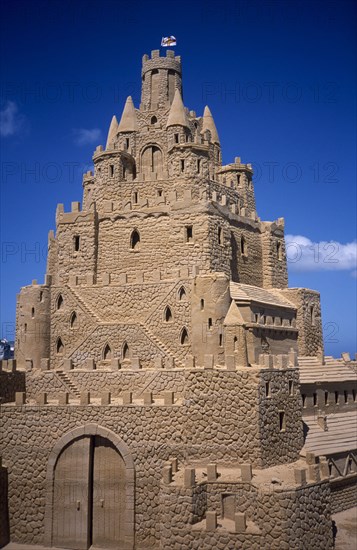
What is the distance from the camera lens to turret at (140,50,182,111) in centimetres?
3819

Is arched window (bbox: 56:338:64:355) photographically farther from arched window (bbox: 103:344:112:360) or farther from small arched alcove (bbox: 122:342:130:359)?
small arched alcove (bbox: 122:342:130:359)

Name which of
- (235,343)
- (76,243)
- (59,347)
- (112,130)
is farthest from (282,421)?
(112,130)

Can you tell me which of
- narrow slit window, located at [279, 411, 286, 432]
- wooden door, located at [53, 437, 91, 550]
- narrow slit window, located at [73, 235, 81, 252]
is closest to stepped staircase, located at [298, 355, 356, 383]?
narrow slit window, located at [279, 411, 286, 432]

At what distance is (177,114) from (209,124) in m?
5.12

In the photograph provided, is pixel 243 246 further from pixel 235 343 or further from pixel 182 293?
pixel 235 343

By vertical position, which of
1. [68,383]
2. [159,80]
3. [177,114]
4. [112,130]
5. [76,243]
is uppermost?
[159,80]

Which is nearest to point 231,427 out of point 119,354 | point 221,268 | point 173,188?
point 119,354

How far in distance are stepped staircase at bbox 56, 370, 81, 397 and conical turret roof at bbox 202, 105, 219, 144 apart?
21.8 m

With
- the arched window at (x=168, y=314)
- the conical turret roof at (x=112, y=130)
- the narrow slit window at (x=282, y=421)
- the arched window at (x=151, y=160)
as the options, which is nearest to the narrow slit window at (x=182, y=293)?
the arched window at (x=168, y=314)

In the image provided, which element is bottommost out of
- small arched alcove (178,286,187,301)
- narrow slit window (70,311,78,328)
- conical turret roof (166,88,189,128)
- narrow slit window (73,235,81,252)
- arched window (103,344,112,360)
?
arched window (103,344,112,360)

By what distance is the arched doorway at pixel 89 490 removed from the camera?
22.5m

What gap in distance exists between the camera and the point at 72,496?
→ 23.0m

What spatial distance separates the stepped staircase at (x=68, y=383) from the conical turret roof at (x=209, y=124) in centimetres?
2176

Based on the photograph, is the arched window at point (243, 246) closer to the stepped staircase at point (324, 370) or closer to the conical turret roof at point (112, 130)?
the stepped staircase at point (324, 370)
